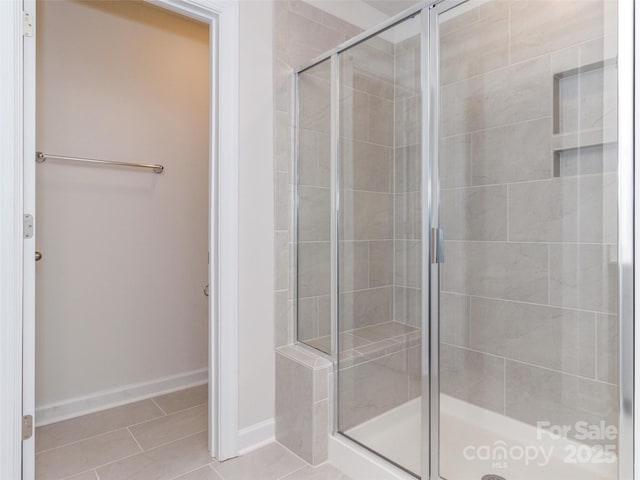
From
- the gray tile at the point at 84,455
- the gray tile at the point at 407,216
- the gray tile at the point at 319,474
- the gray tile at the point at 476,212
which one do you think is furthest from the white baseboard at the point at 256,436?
the gray tile at the point at 476,212

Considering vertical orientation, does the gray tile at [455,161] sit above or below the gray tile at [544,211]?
above

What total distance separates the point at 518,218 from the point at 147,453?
6.51 ft

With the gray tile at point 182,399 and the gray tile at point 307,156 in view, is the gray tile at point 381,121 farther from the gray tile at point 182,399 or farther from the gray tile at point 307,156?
the gray tile at point 182,399

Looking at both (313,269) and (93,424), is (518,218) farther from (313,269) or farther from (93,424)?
(93,424)

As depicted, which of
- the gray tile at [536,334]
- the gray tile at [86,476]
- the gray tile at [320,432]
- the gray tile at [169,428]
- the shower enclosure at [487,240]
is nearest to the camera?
the shower enclosure at [487,240]

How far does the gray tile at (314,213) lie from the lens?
2014mm

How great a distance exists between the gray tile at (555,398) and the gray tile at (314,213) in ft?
3.40

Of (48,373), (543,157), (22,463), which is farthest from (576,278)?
(48,373)

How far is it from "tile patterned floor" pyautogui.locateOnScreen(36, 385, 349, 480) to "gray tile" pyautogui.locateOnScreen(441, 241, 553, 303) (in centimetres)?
100

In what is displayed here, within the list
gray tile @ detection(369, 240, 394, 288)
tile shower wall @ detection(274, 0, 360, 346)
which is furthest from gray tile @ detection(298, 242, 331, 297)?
gray tile @ detection(369, 240, 394, 288)

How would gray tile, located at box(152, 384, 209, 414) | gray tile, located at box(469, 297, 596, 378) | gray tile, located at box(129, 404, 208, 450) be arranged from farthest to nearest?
gray tile, located at box(152, 384, 209, 414) → gray tile, located at box(129, 404, 208, 450) → gray tile, located at box(469, 297, 596, 378)

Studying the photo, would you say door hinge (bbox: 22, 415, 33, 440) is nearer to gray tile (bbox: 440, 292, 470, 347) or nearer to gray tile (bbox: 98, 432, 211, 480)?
gray tile (bbox: 98, 432, 211, 480)

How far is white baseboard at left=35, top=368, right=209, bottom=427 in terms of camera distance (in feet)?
7.42

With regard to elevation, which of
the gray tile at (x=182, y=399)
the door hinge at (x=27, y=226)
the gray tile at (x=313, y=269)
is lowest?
the gray tile at (x=182, y=399)
